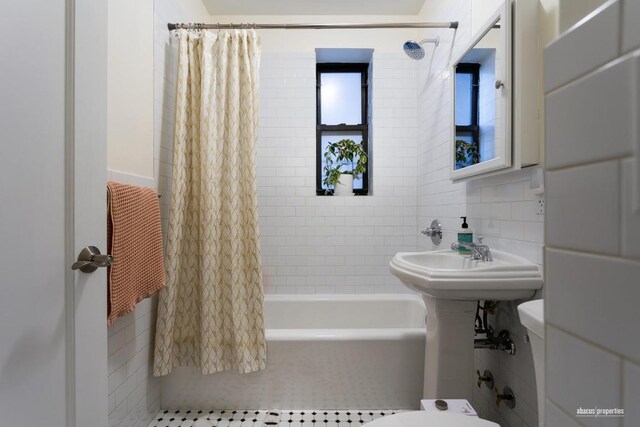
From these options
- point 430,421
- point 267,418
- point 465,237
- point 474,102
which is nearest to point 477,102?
point 474,102

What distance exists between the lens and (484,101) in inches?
59.1

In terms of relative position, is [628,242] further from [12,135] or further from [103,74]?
[103,74]

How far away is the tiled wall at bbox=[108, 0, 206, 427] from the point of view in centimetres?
139

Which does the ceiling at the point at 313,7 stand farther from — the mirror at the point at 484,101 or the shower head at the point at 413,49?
the mirror at the point at 484,101

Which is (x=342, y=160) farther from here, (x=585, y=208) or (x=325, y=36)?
(x=585, y=208)

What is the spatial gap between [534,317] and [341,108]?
229cm

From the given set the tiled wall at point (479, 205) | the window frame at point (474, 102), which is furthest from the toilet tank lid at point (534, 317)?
the window frame at point (474, 102)

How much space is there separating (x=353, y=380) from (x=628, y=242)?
173 cm

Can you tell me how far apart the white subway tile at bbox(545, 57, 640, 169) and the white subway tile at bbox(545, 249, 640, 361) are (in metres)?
0.08

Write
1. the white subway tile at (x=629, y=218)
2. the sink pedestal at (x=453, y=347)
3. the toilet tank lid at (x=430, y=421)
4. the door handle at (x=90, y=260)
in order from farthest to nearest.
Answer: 1. the sink pedestal at (x=453, y=347)
2. the toilet tank lid at (x=430, y=421)
3. the door handle at (x=90, y=260)
4. the white subway tile at (x=629, y=218)

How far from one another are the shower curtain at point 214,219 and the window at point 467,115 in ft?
3.57

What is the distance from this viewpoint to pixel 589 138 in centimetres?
27

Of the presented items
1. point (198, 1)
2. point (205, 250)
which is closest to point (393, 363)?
point (205, 250)

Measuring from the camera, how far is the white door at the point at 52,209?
60cm
